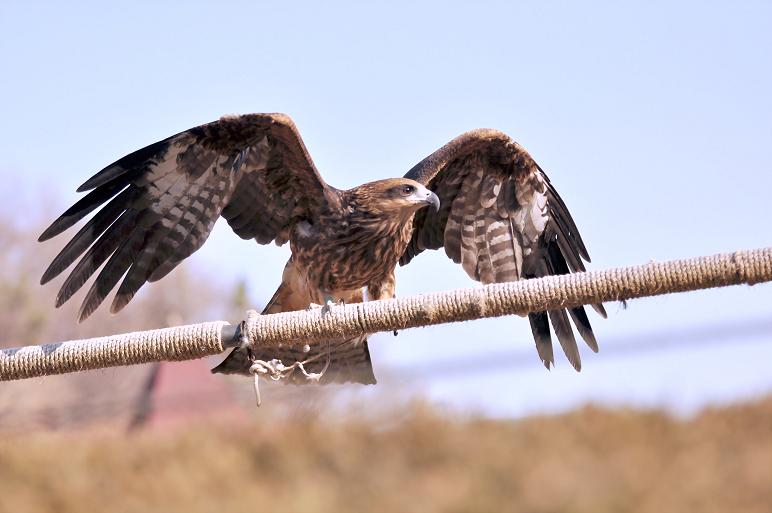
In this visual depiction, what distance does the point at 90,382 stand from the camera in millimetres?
26922

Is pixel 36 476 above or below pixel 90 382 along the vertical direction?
above

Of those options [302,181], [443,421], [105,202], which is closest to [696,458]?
[443,421]

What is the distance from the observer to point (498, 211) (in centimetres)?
736

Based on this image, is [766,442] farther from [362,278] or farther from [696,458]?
[362,278]

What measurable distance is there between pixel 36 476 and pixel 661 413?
6.28 metres

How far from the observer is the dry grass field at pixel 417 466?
750cm

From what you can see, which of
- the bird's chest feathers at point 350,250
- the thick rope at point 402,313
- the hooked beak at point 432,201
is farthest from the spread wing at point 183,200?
the thick rope at point 402,313

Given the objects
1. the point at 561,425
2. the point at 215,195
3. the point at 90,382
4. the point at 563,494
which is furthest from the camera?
the point at 90,382

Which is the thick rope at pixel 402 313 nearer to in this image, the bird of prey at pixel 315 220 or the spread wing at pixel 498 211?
the bird of prey at pixel 315 220

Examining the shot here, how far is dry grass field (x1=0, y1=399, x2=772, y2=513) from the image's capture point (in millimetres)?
7504

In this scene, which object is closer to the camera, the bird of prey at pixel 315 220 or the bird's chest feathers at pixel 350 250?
the bird of prey at pixel 315 220

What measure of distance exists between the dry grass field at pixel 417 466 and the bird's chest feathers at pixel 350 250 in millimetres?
1766

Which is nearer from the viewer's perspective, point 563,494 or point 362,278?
point 362,278

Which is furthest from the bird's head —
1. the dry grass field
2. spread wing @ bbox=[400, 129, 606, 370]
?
the dry grass field
